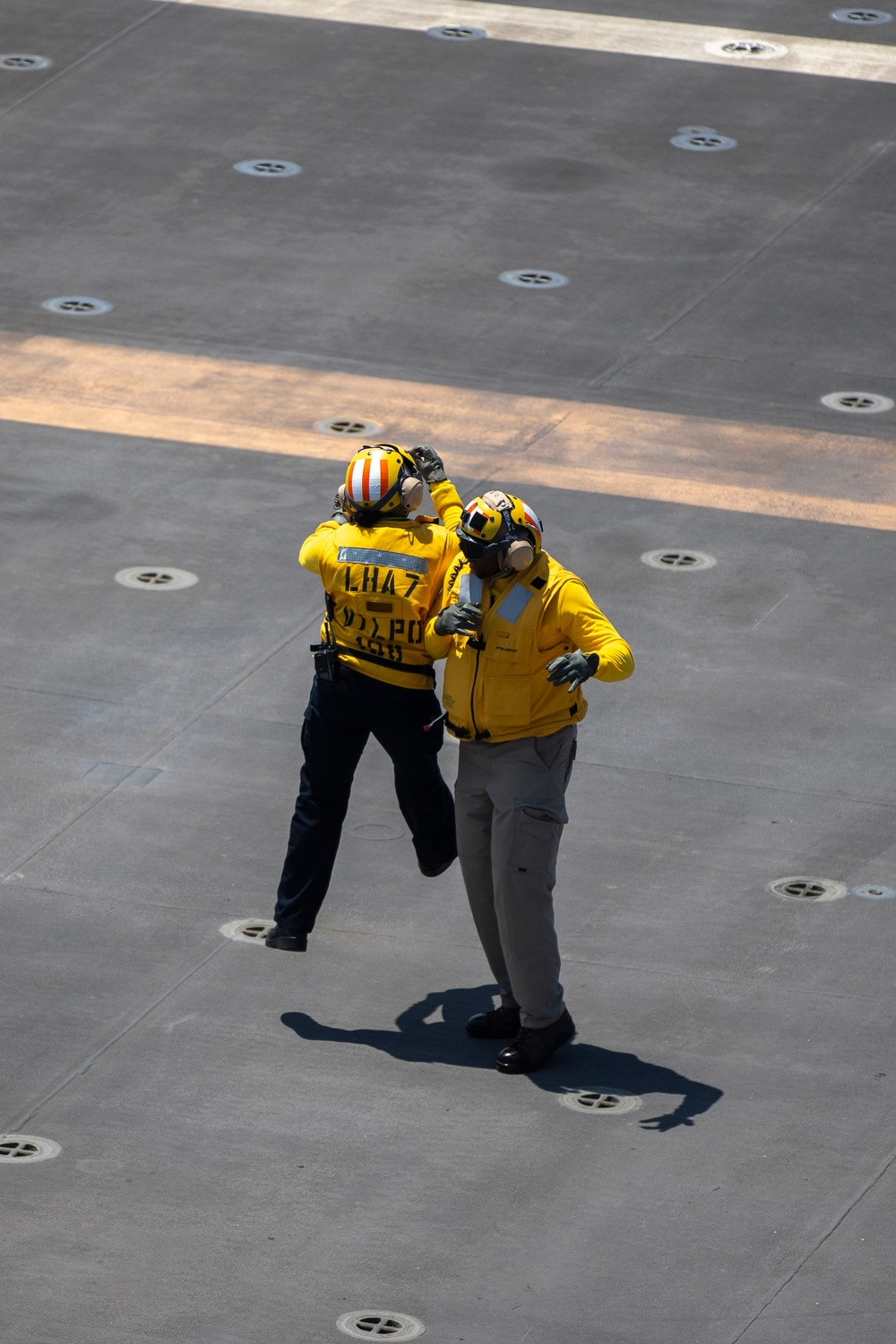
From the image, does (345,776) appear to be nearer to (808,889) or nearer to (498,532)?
(498,532)

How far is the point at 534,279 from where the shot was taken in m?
15.1

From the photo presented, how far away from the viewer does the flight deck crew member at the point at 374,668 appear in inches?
315

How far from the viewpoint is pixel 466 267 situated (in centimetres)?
1522

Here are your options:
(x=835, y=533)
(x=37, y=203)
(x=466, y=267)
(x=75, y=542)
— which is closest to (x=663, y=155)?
(x=466, y=267)

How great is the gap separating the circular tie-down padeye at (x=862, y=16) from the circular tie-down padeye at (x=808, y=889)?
41.1 feet

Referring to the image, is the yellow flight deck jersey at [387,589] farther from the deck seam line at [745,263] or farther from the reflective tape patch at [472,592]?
the deck seam line at [745,263]

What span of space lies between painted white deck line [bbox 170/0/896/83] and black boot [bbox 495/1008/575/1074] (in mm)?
12378

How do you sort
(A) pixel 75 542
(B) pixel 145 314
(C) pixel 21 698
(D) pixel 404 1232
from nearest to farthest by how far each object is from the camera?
(D) pixel 404 1232 < (C) pixel 21 698 < (A) pixel 75 542 < (B) pixel 145 314

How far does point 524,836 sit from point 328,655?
37.4 inches

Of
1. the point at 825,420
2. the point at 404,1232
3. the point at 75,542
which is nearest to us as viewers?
the point at 404,1232

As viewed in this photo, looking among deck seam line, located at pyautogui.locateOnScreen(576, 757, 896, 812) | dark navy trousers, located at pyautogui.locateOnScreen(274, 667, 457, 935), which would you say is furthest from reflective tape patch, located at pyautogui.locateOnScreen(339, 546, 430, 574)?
deck seam line, located at pyautogui.locateOnScreen(576, 757, 896, 812)

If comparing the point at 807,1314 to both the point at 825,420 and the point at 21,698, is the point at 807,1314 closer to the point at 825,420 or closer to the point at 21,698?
the point at 21,698

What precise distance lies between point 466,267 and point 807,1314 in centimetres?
972

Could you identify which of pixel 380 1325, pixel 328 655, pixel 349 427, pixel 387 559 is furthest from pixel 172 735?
pixel 380 1325
